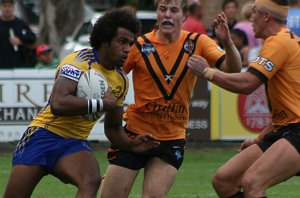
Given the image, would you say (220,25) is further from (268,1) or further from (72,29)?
(72,29)

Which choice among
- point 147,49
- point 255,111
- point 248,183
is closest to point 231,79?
point 248,183

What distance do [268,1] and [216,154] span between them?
246 inches

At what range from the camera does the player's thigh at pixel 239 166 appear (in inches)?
332

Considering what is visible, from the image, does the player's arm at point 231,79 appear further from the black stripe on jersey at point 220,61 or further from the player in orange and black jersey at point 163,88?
the black stripe on jersey at point 220,61

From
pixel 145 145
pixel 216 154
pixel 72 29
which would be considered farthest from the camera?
pixel 72 29

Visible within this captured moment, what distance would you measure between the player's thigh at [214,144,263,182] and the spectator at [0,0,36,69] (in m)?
7.38

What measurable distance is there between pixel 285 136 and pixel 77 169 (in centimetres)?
165

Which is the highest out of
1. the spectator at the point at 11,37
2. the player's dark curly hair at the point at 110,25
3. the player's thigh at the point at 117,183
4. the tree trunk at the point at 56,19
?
the player's dark curly hair at the point at 110,25

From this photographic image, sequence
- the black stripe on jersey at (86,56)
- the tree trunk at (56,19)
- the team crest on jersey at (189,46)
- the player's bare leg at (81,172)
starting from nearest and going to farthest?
the player's bare leg at (81,172) → the black stripe on jersey at (86,56) → the team crest on jersey at (189,46) → the tree trunk at (56,19)

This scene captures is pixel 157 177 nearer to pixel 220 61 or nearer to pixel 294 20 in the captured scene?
pixel 220 61

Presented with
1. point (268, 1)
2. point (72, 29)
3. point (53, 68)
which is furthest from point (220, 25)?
point (72, 29)

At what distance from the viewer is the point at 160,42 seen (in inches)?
345

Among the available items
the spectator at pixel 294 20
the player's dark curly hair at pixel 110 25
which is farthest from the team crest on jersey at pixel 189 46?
the spectator at pixel 294 20

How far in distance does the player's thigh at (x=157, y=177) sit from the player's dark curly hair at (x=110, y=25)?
114 cm
